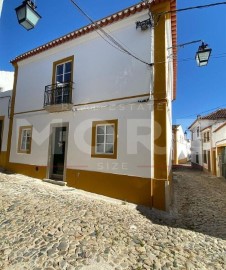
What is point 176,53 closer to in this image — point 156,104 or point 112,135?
point 156,104

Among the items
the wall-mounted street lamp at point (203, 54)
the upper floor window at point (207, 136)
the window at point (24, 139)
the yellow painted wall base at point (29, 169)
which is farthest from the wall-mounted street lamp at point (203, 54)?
the upper floor window at point (207, 136)

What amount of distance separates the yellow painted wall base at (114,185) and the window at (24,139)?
10.3ft

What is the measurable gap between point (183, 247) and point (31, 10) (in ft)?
18.4

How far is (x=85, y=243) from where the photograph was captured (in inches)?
137

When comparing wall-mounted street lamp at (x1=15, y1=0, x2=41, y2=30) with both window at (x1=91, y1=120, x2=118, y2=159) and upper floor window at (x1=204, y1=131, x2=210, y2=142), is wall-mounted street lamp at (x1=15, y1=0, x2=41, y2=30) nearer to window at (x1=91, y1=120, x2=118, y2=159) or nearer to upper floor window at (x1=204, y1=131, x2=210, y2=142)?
window at (x1=91, y1=120, x2=118, y2=159)

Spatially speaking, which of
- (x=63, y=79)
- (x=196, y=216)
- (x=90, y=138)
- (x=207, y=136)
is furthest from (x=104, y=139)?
(x=207, y=136)

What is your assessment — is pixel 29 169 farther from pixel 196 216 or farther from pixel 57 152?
pixel 196 216

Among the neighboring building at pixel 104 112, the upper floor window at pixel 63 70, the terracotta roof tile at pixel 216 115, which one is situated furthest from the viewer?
the terracotta roof tile at pixel 216 115

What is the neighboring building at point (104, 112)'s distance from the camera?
19.6 feet

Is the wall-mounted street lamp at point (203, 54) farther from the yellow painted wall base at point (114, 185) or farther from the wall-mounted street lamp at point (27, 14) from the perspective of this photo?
the wall-mounted street lamp at point (27, 14)

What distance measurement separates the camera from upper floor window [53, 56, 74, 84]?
826 centimetres

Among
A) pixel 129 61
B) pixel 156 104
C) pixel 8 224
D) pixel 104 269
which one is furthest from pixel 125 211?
pixel 129 61

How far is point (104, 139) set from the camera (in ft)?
23.0

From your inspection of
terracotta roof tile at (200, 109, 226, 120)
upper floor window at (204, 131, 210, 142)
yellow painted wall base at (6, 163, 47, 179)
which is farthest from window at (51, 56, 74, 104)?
terracotta roof tile at (200, 109, 226, 120)
